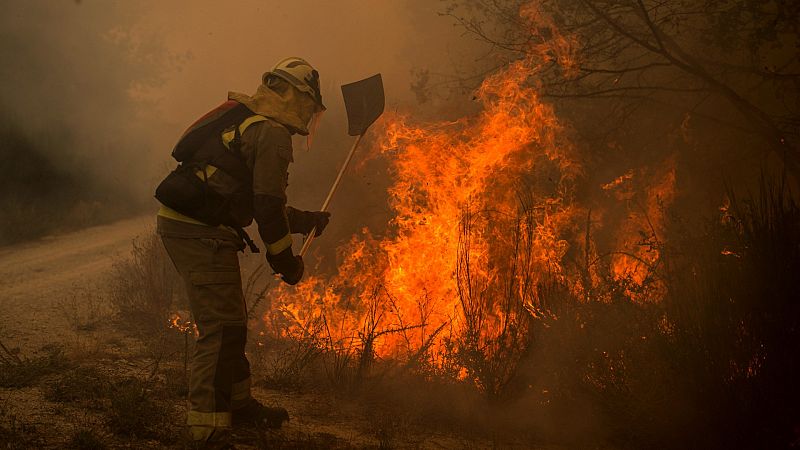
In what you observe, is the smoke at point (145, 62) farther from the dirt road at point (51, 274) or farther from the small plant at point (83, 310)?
the small plant at point (83, 310)

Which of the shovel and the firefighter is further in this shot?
the shovel

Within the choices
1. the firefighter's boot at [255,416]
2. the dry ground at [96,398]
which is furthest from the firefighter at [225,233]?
the dry ground at [96,398]

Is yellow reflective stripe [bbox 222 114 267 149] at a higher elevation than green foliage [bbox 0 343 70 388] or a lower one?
higher

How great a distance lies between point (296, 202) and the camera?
8.47 m

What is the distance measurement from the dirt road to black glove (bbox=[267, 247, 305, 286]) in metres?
3.15

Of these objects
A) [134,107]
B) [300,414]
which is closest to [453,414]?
[300,414]

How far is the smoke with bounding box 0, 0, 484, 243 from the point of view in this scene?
12664 mm

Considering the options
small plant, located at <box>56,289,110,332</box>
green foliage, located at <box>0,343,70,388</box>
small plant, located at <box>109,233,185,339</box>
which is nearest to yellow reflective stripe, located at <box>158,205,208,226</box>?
green foliage, located at <box>0,343,70,388</box>

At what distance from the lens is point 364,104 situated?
4.73 m

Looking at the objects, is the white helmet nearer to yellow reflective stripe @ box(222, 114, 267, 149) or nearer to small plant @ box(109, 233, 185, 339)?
yellow reflective stripe @ box(222, 114, 267, 149)

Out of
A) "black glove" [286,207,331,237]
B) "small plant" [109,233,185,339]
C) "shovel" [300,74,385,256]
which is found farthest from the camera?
"small plant" [109,233,185,339]

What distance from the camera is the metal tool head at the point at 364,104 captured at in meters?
4.70

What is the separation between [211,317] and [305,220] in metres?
0.97

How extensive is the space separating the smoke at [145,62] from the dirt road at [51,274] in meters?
2.57
